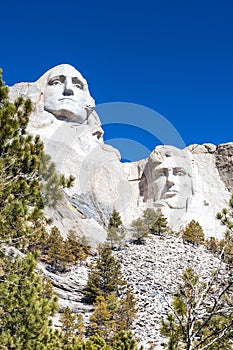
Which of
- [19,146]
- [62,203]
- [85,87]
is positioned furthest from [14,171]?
[85,87]

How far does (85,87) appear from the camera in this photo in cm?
3181

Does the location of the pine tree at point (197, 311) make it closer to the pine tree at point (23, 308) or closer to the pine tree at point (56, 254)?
the pine tree at point (23, 308)

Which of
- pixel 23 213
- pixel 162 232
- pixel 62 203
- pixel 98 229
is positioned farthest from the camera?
pixel 162 232

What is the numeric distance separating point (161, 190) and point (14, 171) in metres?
26.3

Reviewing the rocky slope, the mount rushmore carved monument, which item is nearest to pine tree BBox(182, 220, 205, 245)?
the rocky slope

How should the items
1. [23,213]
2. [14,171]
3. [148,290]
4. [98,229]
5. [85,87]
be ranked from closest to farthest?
[23,213] → [14,171] → [148,290] → [98,229] → [85,87]

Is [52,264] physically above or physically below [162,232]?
below

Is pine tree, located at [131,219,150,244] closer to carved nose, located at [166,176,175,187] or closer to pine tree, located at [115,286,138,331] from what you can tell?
carved nose, located at [166,176,175,187]

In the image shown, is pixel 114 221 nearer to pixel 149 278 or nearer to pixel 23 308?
pixel 149 278

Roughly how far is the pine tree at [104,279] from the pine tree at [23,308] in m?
10.6

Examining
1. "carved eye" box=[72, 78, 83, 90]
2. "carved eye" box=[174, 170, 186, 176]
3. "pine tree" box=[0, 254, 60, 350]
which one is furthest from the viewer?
"carved eye" box=[174, 170, 186, 176]

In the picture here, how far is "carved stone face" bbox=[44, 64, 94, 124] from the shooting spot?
3016 centimetres

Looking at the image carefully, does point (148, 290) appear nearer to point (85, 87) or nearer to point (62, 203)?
point (62, 203)

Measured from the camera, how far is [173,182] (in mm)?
32219
